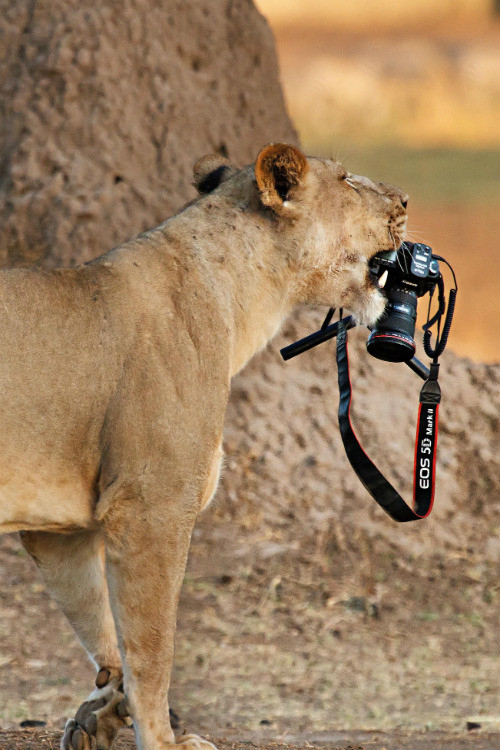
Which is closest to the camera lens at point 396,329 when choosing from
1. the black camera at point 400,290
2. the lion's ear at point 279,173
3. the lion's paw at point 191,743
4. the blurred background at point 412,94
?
the black camera at point 400,290

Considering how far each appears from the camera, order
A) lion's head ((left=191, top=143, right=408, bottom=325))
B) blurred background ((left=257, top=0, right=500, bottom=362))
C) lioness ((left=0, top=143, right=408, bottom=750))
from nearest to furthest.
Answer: lioness ((left=0, top=143, right=408, bottom=750)) < lion's head ((left=191, top=143, right=408, bottom=325)) < blurred background ((left=257, top=0, right=500, bottom=362))

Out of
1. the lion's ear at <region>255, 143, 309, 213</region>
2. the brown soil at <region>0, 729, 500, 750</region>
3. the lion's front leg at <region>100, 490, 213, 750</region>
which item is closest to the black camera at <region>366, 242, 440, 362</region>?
the lion's ear at <region>255, 143, 309, 213</region>

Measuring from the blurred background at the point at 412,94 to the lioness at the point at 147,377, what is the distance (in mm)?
13215

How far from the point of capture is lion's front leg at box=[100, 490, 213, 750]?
4023 millimetres

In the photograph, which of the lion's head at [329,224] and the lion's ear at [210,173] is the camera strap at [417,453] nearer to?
the lion's head at [329,224]

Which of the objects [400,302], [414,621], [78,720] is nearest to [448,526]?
[414,621]

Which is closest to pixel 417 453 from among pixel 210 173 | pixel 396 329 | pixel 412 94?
pixel 396 329

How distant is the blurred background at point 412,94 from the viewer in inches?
746

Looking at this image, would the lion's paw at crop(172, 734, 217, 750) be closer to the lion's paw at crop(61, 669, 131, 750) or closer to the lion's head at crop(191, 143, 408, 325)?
the lion's paw at crop(61, 669, 131, 750)

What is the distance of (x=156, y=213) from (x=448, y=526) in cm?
305

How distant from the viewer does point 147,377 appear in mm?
4102

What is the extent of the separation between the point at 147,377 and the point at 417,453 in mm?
1282

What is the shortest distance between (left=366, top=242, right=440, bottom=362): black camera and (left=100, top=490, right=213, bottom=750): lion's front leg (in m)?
1.15

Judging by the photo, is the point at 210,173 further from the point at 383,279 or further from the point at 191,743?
the point at 191,743
